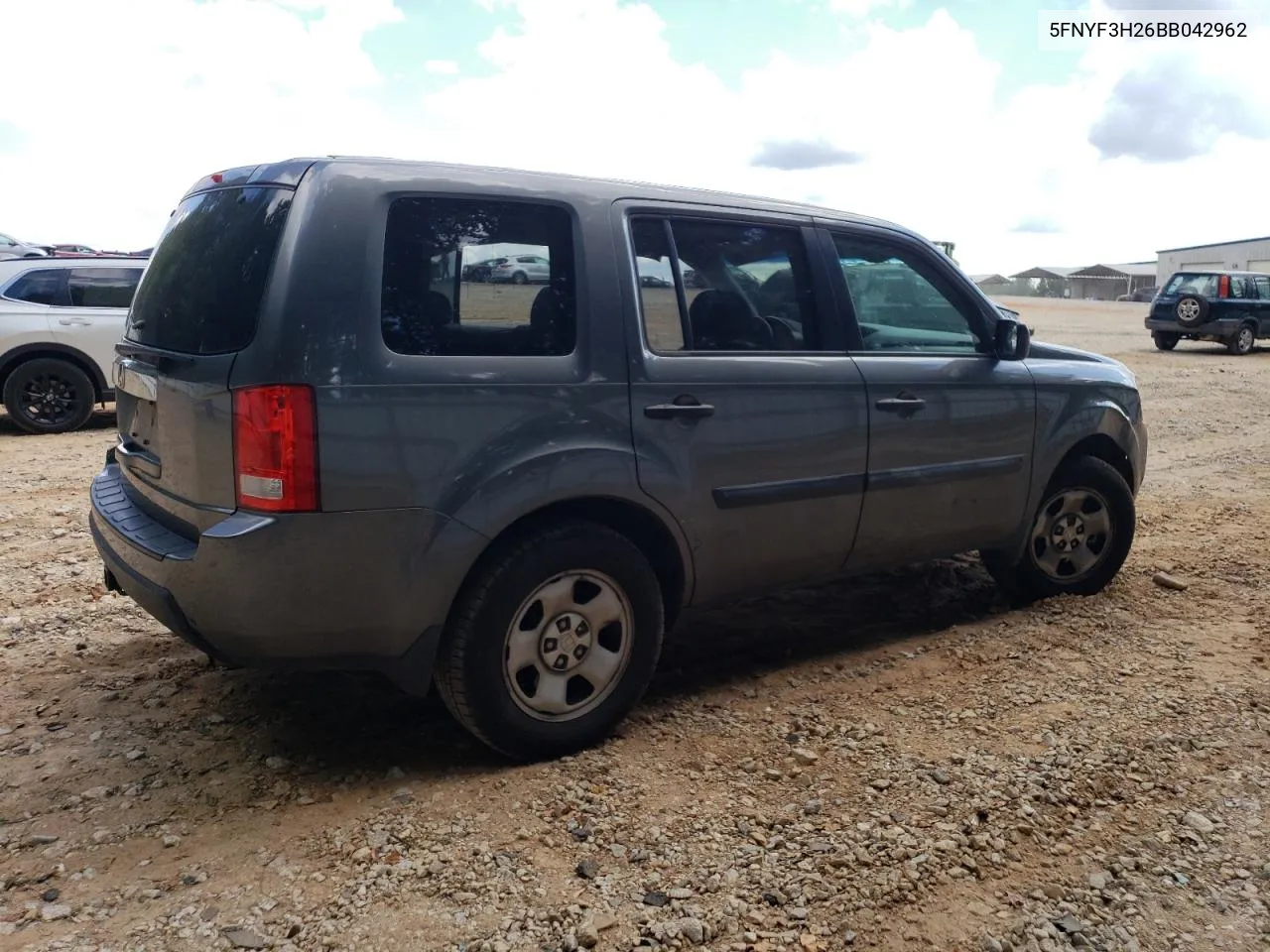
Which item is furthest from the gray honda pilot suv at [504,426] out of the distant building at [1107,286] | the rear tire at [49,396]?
the distant building at [1107,286]

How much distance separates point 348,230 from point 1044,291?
209 feet

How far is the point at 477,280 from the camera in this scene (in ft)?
10.6

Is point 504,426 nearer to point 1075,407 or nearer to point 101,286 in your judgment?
point 1075,407

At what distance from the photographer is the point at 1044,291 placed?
6088 centimetres

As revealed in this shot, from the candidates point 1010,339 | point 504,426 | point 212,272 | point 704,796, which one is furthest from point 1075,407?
point 212,272

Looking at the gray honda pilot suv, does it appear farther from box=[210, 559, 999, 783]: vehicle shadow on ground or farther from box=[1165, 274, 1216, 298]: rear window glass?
box=[1165, 274, 1216, 298]: rear window glass

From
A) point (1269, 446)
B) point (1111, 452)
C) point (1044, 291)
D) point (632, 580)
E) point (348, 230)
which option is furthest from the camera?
point (1044, 291)

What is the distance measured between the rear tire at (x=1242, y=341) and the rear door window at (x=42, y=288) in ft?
65.3

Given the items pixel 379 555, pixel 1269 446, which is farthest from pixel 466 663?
pixel 1269 446

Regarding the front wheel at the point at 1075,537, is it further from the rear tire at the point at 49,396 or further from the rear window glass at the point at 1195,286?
the rear window glass at the point at 1195,286

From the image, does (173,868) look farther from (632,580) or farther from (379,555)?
(632,580)

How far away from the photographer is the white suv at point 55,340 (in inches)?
398

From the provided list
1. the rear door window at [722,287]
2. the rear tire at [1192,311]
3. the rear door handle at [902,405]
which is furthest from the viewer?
the rear tire at [1192,311]

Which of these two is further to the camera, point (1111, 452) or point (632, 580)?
point (1111, 452)
